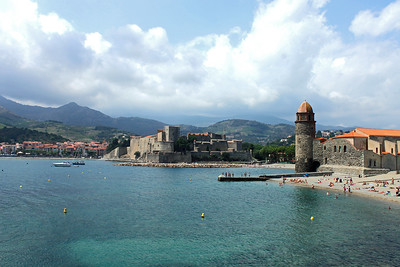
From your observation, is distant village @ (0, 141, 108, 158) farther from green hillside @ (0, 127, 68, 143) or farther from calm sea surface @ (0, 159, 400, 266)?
calm sea surface @ (0, 159, 400, 266)

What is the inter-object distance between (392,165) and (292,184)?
10532 millimetres

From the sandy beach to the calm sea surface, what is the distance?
159 centimetres

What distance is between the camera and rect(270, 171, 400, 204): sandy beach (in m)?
24.8

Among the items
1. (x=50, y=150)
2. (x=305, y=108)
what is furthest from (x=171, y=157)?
(x=50, y=150)

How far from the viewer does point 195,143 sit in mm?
84062

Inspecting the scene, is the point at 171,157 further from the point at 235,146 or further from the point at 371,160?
the point at 371,160

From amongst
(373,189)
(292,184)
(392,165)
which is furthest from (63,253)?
(392,165)

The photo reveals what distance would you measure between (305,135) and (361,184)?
34.7ft

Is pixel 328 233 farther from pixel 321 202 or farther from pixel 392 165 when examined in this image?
pixel 392 165

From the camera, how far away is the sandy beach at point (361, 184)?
24.8 m

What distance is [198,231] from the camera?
16.0 m

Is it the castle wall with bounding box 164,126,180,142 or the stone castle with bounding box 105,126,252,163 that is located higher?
the castle wall with bounding box 164,126,180,142

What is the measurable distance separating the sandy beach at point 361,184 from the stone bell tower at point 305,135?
11.7ft

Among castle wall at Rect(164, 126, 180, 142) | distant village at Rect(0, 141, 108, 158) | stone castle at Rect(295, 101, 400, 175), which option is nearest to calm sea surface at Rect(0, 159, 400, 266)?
stone castle at Rect(295, 101, 400, 175)
